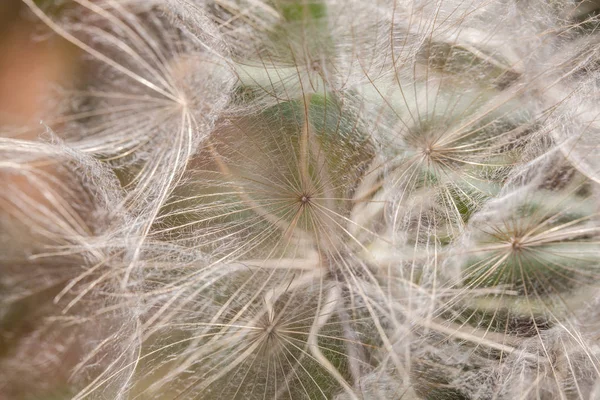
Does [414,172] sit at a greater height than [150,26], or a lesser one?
lesser

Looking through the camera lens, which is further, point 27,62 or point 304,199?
point 27,62

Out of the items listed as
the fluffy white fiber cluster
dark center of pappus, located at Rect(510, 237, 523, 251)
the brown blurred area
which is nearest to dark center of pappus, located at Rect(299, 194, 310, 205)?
the fluffy white fiber cluster

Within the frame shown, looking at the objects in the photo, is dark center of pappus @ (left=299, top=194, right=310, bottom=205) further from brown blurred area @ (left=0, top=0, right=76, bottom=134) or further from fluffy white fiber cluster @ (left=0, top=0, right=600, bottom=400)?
brown blurred area @ (left=0, top=0, right=76, bottom=134)

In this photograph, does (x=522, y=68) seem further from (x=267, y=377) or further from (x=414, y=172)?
(x=267, y=377)

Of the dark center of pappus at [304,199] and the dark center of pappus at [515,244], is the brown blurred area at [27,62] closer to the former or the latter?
the dark center of pappus at [304,199]

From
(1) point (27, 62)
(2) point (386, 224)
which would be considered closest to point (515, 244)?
(2) point (386, 224)

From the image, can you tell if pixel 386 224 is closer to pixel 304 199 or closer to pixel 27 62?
pixel 304 199

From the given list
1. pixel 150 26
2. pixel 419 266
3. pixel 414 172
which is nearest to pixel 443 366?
pixel 419 266
